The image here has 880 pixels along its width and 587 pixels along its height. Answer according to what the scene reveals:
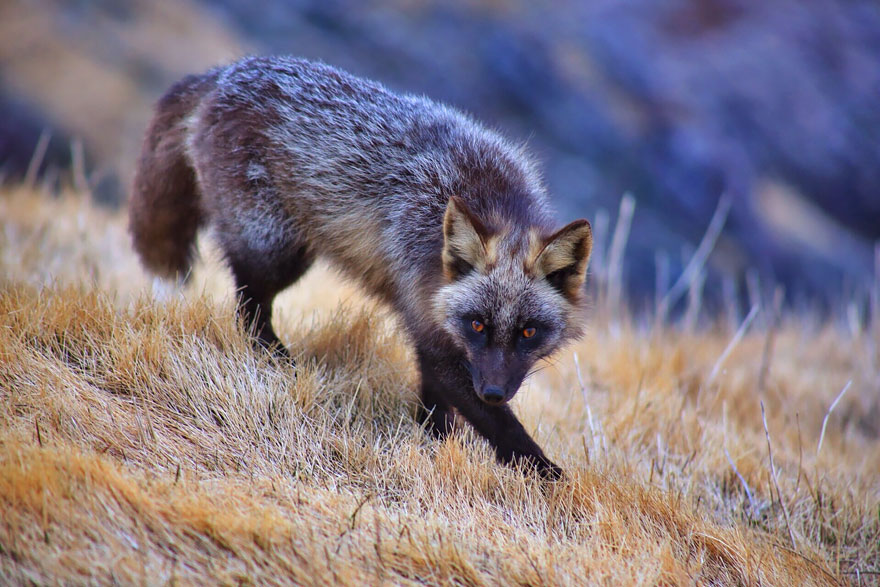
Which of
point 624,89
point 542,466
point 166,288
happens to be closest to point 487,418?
point 542,466

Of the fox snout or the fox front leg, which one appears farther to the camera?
the fox front leg

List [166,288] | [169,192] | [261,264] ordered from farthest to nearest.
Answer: [169,192] → [166,288] → [261,264]

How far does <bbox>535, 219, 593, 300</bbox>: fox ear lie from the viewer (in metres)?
3.26

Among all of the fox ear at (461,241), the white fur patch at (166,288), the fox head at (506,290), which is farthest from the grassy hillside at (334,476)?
the fox ear at (461,241)

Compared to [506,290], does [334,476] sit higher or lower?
lower

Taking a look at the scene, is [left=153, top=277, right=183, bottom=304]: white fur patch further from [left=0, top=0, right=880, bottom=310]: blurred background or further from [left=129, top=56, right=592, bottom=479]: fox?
[left=0, top=0, right=880, bottom=310]: blurred background

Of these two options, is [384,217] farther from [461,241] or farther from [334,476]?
[334,476]

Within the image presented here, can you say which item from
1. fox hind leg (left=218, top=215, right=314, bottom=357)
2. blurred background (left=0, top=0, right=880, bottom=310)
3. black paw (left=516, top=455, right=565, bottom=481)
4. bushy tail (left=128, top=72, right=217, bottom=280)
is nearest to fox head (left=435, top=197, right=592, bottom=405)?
black paw (left=516, top=455, right=565, bottom=481)

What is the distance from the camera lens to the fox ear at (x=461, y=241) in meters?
3.29

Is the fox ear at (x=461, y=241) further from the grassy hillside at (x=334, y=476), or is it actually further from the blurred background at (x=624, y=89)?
the blurred background at (x=624, y=89)

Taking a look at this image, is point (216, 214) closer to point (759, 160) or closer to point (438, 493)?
point (438, 493)

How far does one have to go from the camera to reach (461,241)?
339 cm

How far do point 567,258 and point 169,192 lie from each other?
2810 mm

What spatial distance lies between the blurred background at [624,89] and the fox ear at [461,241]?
7.69 m
